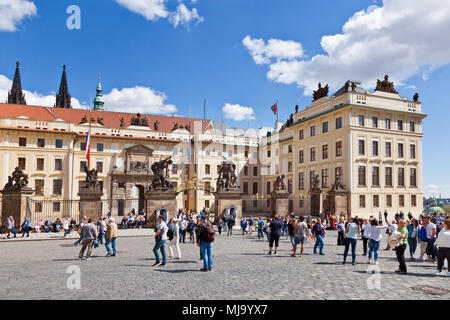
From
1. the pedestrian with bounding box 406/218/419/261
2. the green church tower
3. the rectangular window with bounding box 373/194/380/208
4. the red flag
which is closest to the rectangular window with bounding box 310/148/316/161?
the red flag

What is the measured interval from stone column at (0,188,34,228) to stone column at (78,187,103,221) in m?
3.46

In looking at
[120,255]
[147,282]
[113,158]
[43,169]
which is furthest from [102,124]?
[147,282]

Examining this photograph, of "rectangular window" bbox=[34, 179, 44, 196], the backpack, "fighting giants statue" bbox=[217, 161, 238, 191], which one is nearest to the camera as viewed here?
the backpack

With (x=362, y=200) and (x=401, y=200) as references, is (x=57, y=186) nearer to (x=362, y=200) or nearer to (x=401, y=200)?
(x=362, y=200)

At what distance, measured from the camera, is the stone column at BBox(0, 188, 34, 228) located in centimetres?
2230

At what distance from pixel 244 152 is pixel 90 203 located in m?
36.3

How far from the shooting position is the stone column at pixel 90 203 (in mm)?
23781

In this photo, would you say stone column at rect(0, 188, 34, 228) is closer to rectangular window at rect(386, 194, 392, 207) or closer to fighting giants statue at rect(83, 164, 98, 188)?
fighting giants statue at rect(83, 164, 98, 188)

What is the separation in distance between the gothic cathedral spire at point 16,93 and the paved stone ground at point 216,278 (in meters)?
73.8

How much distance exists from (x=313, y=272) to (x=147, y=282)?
461cm

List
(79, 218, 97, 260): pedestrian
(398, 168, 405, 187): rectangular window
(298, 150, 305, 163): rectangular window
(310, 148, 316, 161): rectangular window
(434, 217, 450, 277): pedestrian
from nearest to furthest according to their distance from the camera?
(434, 217, 450, 277): pedestrian → (79, 218, 97, 260): pedestrian → (398, 168, 405, 187): rectangular window → (310, 148, 316, 161): rectangular window → (298, 150, 305, 163): rectangular window

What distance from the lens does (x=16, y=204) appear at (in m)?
22.4

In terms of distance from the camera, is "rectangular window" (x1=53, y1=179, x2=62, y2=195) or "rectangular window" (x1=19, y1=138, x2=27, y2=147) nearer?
"rectangular window" (x1=19, y1=138, x2=27, y2=147)

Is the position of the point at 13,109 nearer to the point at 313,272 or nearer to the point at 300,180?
the point at 300,180
